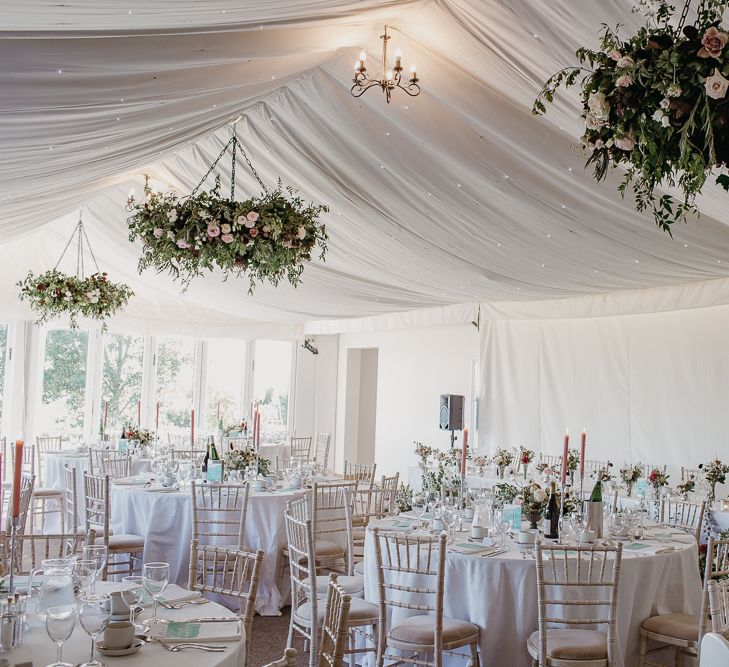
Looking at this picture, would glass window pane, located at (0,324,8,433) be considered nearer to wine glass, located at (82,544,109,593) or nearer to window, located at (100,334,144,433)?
window, located at (100,334,144,433)

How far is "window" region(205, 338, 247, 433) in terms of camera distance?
14.5 metres

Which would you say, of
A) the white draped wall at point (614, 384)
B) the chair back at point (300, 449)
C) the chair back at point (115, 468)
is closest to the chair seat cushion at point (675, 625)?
the white draped wall at point (614, 384)

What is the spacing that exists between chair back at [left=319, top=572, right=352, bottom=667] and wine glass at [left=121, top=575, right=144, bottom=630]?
2.40ft

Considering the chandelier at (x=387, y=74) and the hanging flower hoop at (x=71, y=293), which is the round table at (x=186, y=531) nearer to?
the hanging flower hoop at (x=71, y=293)

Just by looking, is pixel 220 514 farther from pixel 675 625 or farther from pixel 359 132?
pixel 675 625

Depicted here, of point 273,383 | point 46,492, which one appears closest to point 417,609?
point 46,492

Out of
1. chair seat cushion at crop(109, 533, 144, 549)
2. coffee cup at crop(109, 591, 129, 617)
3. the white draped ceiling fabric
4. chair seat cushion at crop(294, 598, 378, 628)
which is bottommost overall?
chair seat cushion at crop(294, 598, 378, 628)

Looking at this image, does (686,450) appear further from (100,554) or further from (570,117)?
(100,554)

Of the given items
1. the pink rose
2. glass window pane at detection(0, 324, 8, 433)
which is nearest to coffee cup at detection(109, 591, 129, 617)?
the pink rose

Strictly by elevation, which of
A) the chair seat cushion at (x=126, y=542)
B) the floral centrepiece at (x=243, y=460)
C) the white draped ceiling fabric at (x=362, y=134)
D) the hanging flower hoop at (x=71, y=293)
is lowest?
the chair seat cushion at (x=126, y=542)

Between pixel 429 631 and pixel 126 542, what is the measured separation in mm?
3351

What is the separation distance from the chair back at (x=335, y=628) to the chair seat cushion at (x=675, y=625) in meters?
2.30

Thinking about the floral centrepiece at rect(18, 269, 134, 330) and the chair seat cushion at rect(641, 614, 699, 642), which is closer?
the chair seat cushion at rect(641, 614, 699, 642)

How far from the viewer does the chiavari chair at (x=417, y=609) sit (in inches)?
167
